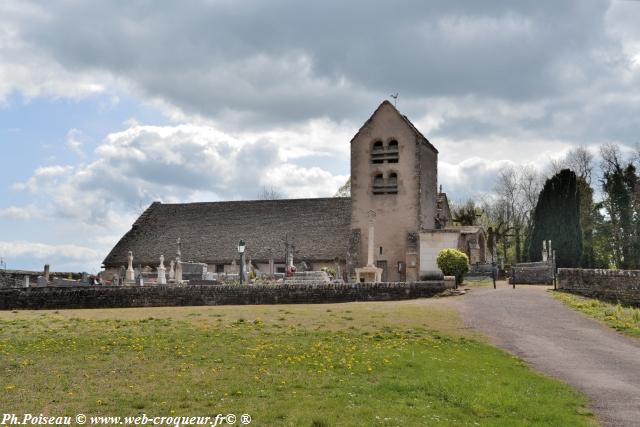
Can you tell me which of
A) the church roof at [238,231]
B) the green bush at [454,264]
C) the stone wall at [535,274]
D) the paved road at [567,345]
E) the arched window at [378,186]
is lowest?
the paved road at [567,345]

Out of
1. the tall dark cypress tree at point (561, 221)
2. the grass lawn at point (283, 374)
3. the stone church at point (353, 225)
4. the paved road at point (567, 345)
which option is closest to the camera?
the grass lawn at point (283, 374)

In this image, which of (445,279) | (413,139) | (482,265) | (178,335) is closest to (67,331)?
(178,335)

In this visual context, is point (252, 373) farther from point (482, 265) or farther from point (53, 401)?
point (482, 265)

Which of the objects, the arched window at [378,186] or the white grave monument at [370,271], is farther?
the arched window at [378,186]

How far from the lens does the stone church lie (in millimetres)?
45500

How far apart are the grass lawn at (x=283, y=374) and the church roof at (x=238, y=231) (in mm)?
28872

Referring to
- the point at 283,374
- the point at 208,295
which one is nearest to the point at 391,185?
the point at 208,295

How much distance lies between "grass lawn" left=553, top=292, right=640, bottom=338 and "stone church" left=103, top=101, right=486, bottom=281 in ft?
44.6

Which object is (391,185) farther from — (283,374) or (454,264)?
(283,374)

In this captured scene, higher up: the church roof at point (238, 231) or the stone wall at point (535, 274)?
the church roof at point (238, 231)

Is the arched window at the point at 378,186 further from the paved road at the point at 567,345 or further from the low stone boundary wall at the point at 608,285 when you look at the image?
the paved road at the point at 567,345

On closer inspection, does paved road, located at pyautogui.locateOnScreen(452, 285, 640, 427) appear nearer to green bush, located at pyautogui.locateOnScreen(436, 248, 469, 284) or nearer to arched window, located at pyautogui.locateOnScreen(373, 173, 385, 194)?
green bush, located at pyautogui.locateOnScreen(436, 248, 469, 284)

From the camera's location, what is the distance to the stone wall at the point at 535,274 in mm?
37125

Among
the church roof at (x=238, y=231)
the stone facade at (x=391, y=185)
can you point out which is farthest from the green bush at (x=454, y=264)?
the church roof at (x=238, y=231)
